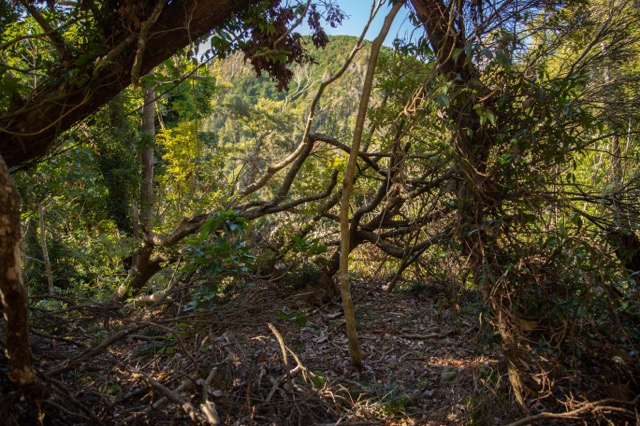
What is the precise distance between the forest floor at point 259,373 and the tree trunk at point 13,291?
173 mm

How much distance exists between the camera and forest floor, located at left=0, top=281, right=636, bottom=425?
7.96 ft

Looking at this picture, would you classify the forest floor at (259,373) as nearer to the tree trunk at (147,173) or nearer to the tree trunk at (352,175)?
the tree trunk at (352,175)

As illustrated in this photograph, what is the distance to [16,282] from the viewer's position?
1.70 m

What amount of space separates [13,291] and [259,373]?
180 cm

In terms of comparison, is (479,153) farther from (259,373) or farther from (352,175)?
(259,373)

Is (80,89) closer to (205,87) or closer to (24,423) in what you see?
(24,423)

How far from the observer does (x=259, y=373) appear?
314 centimetres

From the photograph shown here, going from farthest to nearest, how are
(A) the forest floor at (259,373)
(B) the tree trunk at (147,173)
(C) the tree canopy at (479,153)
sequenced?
(B) the tree trunk at (147,173) < (C) the tree canopy at (479,153) < (A) the forest floor at (259,373)

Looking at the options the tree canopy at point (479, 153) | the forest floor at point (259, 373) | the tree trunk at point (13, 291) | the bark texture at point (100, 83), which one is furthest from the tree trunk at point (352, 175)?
the tree trunk at point (13, 291)

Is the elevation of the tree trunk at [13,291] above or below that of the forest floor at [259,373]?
above

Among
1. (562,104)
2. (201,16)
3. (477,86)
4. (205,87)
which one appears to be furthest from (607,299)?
(205,87)

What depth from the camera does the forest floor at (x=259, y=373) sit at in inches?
95.5

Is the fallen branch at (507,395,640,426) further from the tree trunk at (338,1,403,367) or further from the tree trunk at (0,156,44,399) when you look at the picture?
the tree trunk at (0,156,44,399)

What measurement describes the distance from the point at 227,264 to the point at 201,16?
1934 millimetres
